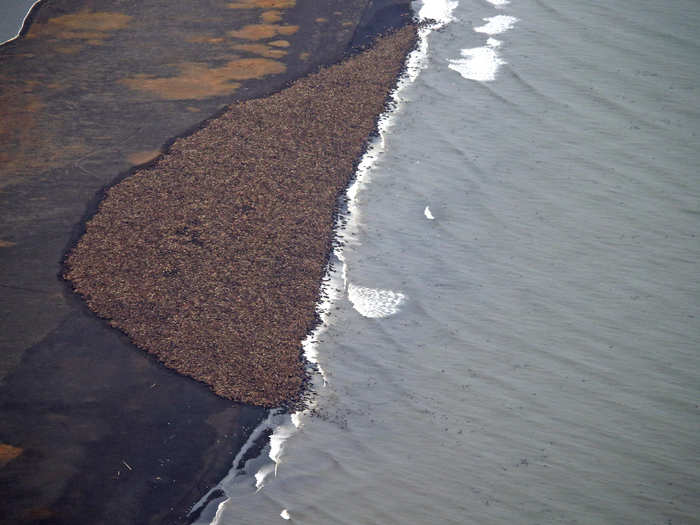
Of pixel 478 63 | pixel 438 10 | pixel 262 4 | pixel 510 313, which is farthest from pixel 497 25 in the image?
pixel 510 313

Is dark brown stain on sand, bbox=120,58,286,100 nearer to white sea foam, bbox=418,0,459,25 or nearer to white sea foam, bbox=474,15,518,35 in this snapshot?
white sea foam, bbox=418,0,459,25

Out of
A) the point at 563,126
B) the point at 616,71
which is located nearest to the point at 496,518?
the point at 563,126

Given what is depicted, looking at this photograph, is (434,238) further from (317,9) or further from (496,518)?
(317,9)

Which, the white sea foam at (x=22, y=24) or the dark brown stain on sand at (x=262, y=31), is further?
the dark brown stain on sand at (x=262, y=31)

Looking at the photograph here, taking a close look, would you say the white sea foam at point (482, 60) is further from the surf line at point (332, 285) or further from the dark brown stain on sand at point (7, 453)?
the dark brown stain on sand at point (7, 453)

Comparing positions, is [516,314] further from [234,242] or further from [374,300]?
[234,242]

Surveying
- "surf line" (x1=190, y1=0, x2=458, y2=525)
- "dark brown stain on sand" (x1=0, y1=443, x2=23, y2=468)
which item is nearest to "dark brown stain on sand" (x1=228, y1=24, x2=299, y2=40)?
"surf line" (x1=190, y1=0, x2=458, y2=525)

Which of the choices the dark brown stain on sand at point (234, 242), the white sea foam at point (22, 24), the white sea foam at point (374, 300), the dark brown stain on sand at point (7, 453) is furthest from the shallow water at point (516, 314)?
the white sea foam at point (22, 24)
